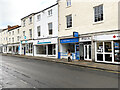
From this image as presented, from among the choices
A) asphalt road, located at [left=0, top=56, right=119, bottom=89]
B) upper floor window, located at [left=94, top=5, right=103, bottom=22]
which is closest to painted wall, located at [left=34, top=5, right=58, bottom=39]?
upper floor window, located at [left=94, top=5, right=103, bottom=22]

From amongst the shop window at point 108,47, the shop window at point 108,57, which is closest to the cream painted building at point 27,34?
the shop window at point 108,47

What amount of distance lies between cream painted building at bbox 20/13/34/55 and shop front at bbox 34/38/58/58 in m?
2.27

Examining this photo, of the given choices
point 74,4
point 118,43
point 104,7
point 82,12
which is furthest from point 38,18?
point 118,43

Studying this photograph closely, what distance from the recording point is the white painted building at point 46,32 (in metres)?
19.4

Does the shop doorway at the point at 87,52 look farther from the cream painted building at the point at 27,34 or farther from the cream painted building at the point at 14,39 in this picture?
the cream painted building at the point at 14,39

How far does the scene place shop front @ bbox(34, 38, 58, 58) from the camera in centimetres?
1962

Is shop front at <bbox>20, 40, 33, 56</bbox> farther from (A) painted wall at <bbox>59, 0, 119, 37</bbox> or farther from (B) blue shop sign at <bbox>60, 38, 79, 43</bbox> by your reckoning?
(A) painted wall at <bbox>59, 0, 119, 37</bbox>

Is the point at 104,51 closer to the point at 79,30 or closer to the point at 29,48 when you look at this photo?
the point at 79,30

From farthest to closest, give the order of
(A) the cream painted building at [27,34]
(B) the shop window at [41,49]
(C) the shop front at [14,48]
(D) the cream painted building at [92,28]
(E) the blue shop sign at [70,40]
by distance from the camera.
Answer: (C) the shop front at [14,48] → (A) the cream painted building at [27,34] → (B) the shop window at [41,49] → (E) the blue shop sign at [70,40] → (D) the cream painted building at [92,28]

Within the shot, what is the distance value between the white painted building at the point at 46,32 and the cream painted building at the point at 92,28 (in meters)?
1.60

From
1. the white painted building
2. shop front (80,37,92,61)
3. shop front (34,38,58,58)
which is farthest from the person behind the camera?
shop front (34,38,58,58)

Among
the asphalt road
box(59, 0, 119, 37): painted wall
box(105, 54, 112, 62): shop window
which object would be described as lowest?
the asphalt road

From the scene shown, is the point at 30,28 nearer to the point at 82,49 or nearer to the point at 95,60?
the point at 82,49

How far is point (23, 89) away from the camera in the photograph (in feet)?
16.6
